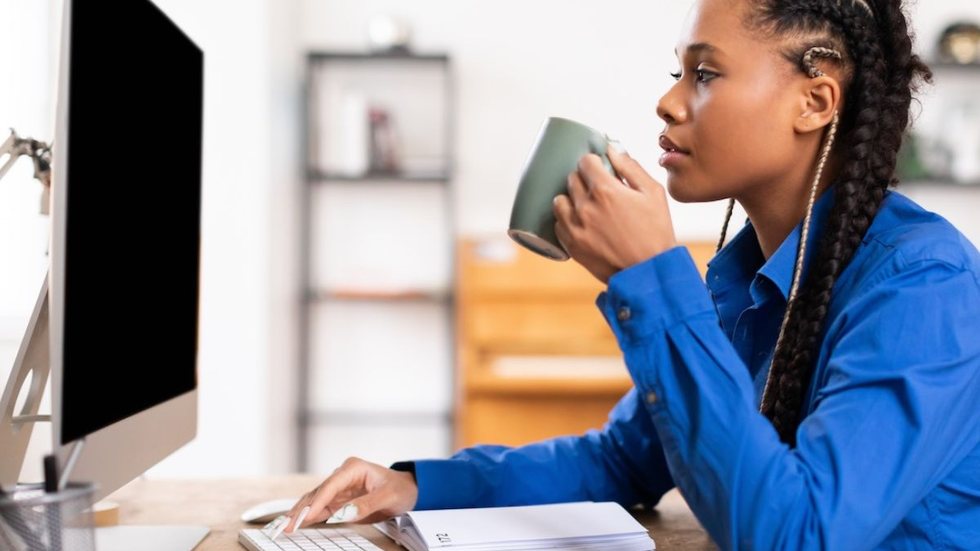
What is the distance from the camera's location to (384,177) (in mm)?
3762

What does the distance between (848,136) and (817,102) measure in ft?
0.16

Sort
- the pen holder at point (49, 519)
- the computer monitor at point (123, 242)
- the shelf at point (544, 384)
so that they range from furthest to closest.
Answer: the shelf at point (544, 384)
the computer monitor at point (123, 242)
the pen holder at point (49, 519)

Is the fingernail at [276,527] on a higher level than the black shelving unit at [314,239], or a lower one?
lower

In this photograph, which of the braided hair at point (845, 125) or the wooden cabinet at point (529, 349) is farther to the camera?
the wooden cabinet at point (529, 349)

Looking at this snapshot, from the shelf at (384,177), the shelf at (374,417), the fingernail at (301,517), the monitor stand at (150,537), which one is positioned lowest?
the shelf at (374,417)

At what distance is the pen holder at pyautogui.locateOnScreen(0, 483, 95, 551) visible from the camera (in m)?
0.68

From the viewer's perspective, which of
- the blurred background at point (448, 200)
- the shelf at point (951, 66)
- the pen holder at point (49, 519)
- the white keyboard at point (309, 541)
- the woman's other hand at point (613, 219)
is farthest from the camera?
the shelf at point (951, 66)

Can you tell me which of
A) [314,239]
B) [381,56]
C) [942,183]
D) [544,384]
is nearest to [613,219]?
[544,384]

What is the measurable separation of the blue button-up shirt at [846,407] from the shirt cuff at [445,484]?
0.36 meters

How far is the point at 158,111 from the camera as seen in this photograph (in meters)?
1.10

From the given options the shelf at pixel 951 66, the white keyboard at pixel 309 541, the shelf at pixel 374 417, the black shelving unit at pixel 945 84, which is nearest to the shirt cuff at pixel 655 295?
the white keyboard at pixel 309 541

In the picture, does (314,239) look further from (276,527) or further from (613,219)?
(613,219)

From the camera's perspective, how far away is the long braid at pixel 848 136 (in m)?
1.01

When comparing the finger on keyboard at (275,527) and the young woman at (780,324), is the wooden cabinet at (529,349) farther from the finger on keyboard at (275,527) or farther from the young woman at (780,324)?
the finger on keyboard at (275,527)
